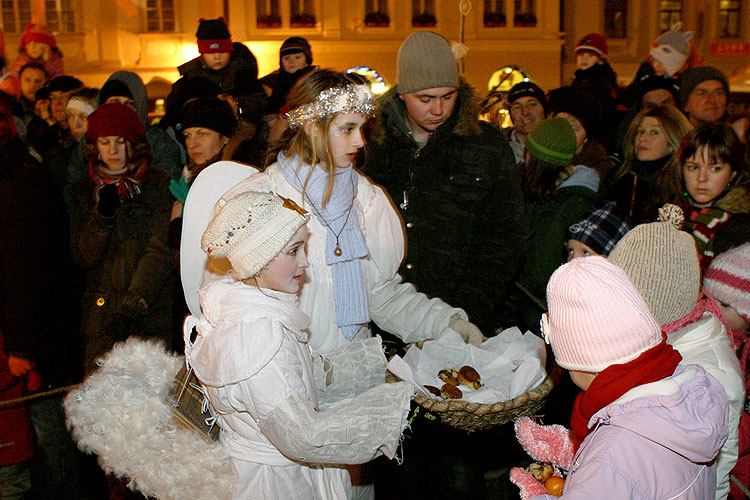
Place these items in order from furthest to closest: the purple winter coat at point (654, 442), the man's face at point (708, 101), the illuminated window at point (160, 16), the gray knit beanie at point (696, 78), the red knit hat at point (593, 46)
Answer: the illuminated window at point (160, 16) → the red knit hat at point (593, 46) → the gray knit beanie at point (696, 78) → the man's face at point (708, 101) → the purple winter coat at point (654, 442)

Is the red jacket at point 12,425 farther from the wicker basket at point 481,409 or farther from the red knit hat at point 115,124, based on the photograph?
the wicker basket at point 481,409

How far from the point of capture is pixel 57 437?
4121mm

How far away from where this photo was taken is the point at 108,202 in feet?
13.6

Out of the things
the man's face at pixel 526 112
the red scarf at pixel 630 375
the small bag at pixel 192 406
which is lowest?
the small bag at pixel 192 406

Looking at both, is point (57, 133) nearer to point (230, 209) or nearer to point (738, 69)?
point (230, 209)

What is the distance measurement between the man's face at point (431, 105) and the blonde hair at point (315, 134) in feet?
2.86

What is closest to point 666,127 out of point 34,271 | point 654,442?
point 654,442

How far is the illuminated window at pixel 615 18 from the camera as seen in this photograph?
23016mm

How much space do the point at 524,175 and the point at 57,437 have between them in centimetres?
349

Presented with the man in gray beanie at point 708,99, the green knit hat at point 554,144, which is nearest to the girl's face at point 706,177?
the green knit hat at point 554,144

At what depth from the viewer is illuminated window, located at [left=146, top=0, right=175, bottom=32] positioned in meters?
20.8

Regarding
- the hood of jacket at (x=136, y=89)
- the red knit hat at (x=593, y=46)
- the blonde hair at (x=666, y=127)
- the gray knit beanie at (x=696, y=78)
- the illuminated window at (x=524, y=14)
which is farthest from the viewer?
the illuminated window at (x=524, y=14)

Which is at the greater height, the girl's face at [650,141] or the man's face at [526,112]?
the man's face at [526,112]

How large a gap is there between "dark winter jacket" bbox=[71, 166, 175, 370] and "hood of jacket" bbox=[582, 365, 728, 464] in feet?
9.78
